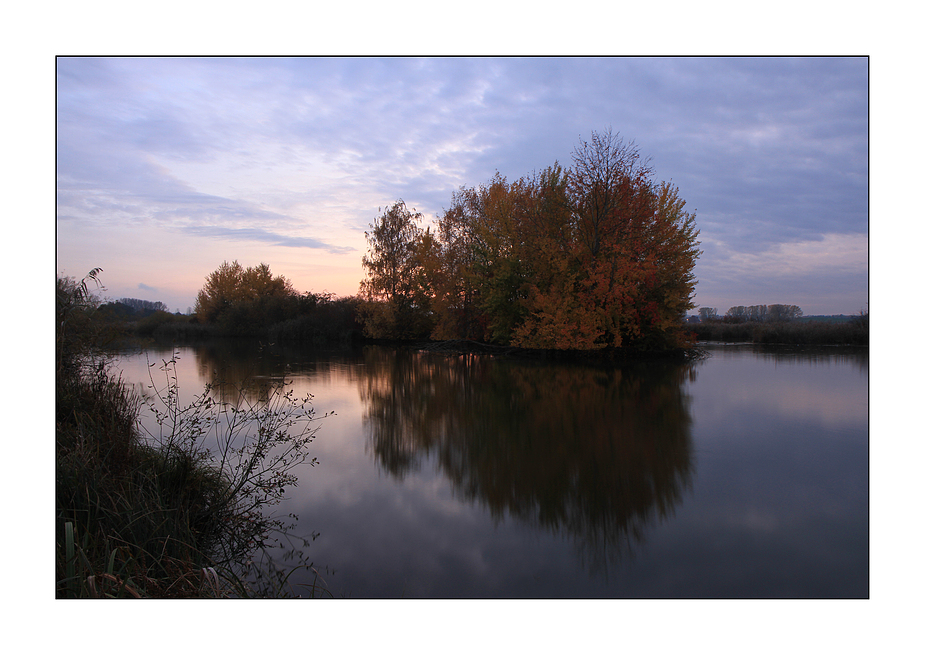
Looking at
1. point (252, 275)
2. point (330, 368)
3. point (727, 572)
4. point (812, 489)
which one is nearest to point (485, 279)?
point (330, 368)

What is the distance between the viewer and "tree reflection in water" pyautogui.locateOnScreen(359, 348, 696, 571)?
16.0 feet

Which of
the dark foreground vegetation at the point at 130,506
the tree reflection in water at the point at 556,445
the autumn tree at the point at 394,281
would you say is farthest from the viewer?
the autumn tree at the point at 394,281

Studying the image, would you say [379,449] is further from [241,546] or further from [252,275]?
[252,275]

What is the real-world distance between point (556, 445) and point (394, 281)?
88.0ft

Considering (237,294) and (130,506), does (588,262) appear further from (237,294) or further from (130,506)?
(237,294)

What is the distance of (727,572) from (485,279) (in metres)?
19.2

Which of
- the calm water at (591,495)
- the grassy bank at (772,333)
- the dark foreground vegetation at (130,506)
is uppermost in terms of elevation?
the grassy bank at (772,333)

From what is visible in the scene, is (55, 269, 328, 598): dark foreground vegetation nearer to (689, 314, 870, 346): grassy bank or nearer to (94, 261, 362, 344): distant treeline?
(689, 314, 870, 346): grassy bank

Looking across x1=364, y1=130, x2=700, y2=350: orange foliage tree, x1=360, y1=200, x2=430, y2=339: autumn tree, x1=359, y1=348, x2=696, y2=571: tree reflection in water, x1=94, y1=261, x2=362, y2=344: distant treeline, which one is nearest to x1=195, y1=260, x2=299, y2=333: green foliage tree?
x1=94, y1=261, x2=362, y2=344: distant treeline

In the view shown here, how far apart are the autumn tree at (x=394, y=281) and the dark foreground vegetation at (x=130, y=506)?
26.8 meters

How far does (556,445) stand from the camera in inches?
288

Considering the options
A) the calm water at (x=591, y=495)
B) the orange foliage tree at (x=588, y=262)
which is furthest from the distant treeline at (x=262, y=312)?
the calm water at (x=591, y=495)

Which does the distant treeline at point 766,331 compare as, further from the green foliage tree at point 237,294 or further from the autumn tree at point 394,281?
the green foliage tree at point 237,294

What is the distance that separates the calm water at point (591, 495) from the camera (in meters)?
3.75
